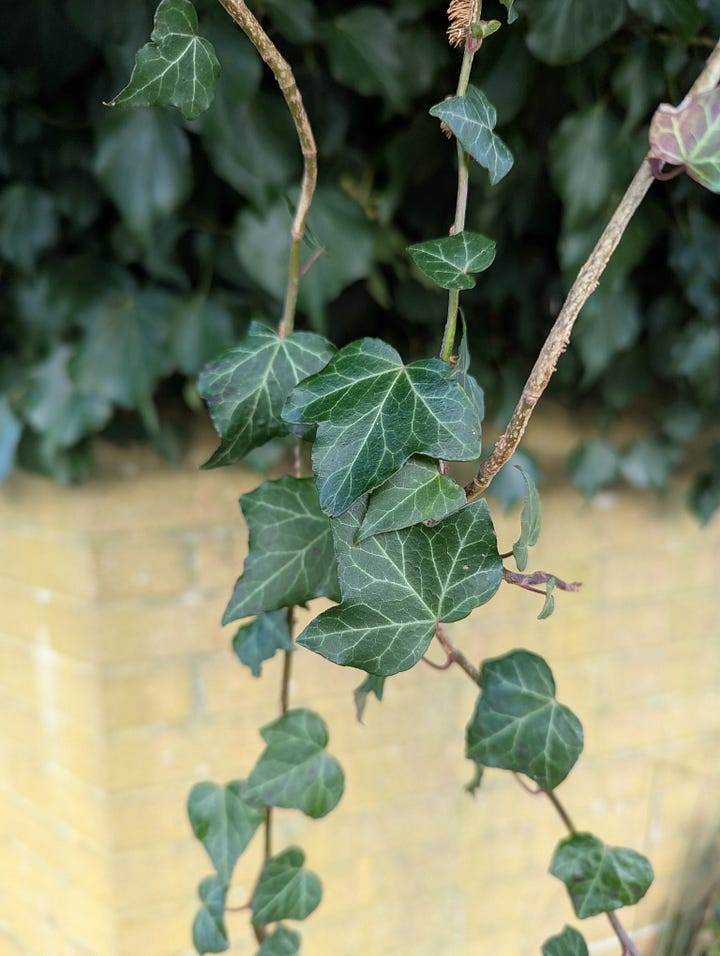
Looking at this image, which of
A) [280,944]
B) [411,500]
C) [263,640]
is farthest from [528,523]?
[280,944]

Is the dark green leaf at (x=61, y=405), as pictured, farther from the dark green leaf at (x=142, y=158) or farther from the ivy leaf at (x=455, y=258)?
the ivy leaf at (x=455, y=258)

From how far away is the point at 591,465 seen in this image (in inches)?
32.7

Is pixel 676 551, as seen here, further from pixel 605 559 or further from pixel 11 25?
pixel 11 25

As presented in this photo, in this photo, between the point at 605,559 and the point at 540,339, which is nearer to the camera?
the point at 540,339

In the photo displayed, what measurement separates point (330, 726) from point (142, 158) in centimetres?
58

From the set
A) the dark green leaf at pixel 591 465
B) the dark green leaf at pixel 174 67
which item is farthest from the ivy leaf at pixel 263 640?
the dark green leaf at pixel 591 465

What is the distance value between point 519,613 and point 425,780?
0.22 meters

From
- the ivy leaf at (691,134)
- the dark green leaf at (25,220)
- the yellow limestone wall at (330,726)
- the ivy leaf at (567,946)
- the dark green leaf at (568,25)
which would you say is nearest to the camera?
the ivy leaf at (691,134)

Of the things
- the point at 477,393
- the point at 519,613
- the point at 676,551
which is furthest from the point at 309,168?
the point at 676,551

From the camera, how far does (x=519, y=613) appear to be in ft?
2.94

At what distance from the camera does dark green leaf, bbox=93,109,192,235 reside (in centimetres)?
48

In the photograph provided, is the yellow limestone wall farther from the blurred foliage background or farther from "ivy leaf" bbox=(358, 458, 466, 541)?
"ivy leaf" bbox=(358, 458, 466, 541)

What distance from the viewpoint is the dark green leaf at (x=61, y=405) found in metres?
0.63

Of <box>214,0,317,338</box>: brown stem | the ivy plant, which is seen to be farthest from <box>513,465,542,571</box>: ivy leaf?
<box>214,0,317,338</box>: brown stem
